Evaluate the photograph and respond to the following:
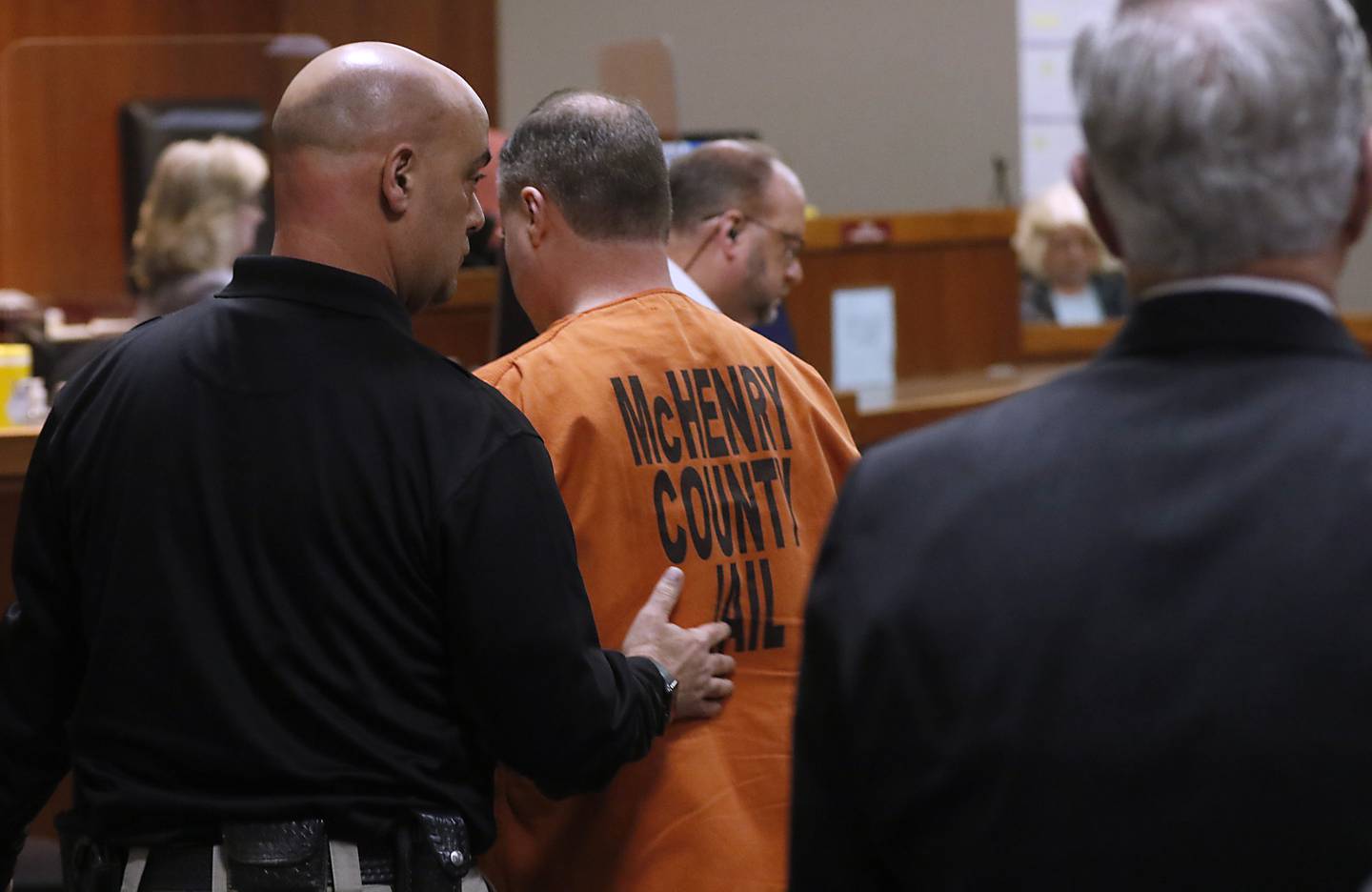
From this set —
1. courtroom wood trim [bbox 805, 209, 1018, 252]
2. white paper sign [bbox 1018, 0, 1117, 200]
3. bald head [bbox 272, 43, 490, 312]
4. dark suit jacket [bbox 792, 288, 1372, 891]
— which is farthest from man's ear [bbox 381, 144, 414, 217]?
white paper sign [bbox 1018, 0, 1117, 200]

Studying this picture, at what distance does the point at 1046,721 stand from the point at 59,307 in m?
5.01

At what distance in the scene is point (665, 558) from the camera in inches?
69.8

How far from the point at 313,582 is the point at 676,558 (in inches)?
17.3

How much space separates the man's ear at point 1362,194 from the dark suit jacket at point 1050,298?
5190 mm

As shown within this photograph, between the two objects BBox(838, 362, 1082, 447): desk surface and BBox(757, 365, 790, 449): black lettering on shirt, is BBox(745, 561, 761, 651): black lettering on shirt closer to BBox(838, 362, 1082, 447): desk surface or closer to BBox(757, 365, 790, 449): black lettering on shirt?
BBox(757, 365, 790, 449): black lettering on shirt

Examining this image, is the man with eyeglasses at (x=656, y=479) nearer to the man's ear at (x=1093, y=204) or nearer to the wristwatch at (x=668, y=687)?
the wristwatch at (x=668, y=687)

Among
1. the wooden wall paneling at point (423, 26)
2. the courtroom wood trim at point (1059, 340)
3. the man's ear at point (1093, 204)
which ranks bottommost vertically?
the courtroom wood trim at point (1059, 340)

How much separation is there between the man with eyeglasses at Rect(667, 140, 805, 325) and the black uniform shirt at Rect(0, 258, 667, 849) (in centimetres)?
149

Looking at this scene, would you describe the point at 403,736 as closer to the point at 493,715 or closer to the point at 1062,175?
the point at 493,715

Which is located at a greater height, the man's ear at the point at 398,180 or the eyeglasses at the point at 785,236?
the man's ear at the point at 398,180

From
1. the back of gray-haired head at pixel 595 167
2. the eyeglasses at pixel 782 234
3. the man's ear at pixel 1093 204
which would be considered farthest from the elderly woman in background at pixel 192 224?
the man's ear at pixel 1093 204

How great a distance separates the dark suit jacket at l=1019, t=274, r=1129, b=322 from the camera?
21.0 ft

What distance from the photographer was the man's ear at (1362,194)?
98 cm

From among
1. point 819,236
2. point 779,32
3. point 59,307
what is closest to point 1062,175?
point 779,32
